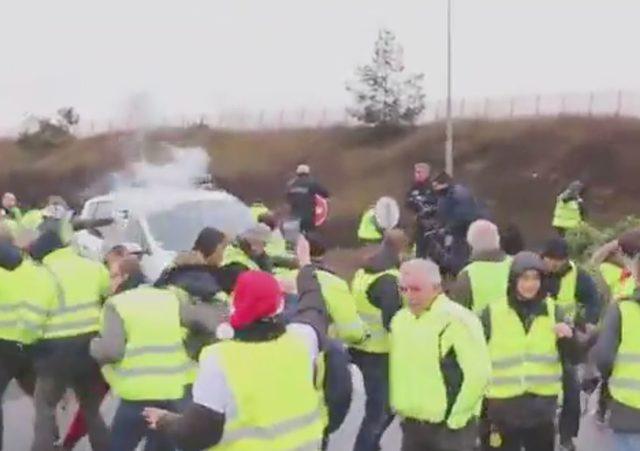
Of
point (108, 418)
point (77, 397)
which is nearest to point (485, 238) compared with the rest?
point (77, 397)

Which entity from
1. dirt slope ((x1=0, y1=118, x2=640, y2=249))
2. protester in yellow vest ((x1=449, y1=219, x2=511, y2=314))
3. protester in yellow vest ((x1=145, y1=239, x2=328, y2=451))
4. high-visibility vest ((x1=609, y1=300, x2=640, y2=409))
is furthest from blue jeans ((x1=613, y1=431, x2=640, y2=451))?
dirt slope ((x1=0, y1=118, x2=640, y2=249))

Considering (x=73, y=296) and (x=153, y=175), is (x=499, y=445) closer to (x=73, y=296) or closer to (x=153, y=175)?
(x=73, y=296)

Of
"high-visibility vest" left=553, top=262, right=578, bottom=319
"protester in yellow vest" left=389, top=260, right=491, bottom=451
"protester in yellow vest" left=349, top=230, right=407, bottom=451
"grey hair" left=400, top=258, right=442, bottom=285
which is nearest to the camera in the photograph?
"protester in yellow vest" left=389, top=260, right=491, bottom=451

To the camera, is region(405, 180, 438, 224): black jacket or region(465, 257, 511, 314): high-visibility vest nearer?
region(465, 257, 511, 314): high-visibility vest

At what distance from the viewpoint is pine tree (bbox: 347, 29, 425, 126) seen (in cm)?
6469

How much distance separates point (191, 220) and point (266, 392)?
13.3 meters

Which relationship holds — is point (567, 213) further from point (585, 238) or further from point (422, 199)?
point (422, 199)

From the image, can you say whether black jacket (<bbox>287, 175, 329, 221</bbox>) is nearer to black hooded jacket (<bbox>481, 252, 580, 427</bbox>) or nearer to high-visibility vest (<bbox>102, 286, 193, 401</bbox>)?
high-visibility vest (<bbox>102, 286, 193, 401</bbox>)

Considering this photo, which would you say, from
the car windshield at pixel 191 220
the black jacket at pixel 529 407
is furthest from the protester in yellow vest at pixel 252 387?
the car windshield at pixel 191 220

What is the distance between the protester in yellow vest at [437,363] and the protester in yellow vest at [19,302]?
3839 millimetres

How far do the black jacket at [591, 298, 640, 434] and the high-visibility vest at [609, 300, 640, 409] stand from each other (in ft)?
0.07

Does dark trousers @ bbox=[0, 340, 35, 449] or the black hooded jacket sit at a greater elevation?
the black hooded jacket

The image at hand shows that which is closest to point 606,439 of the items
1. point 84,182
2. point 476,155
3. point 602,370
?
point 602,370

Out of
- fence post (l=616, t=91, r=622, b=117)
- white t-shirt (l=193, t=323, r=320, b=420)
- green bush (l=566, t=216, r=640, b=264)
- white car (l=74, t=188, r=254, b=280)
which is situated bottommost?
fence post (l=616, t=91, r=622, b=117)
